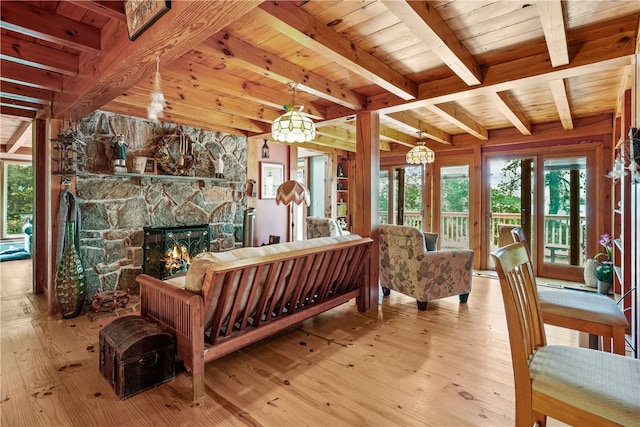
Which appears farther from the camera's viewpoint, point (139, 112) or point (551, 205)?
point (551, 205)

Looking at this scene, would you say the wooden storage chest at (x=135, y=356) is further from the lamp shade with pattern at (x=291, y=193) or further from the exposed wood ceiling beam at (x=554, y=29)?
the exposed wood ceiling beam at (x=554, y=29)

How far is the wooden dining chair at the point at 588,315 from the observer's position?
5.54 feet

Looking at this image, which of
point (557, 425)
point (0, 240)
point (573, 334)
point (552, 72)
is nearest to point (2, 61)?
point (552, 72)

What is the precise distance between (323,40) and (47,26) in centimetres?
179

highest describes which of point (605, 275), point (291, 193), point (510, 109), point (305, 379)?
point (510, 109)

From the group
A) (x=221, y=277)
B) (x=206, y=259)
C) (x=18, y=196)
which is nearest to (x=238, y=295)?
(x=221, y=277)

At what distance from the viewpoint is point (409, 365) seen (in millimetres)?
2281

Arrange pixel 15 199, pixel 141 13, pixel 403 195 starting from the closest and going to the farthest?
pixel 141 13, pixel 403 195, pixel 15 199

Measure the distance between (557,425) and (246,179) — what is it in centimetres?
483

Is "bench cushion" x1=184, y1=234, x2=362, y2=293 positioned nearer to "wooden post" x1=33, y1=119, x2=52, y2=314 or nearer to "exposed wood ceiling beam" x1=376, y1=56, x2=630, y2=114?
"exposed wood ceiling beam" x1=376, y1=56, x2=630, y2=114

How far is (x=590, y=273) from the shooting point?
14.8 ft

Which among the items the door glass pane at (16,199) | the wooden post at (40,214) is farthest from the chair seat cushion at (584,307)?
the door glass pane at (16,199)

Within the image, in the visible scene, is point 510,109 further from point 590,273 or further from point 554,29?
point 590,273

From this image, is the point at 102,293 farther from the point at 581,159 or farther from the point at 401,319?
the point at 581,159
